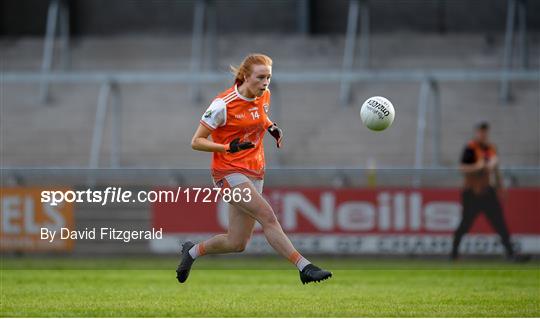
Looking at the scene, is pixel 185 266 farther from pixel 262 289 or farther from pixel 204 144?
pixel 262 289

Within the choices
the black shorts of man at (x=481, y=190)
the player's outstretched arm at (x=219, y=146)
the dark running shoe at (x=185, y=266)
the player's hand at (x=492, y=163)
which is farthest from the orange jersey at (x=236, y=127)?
the player's hand at (x=492, y=163)

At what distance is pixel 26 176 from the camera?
18.7 meters

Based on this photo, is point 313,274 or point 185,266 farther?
point 185,266

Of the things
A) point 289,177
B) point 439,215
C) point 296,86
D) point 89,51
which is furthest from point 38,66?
point 439,215

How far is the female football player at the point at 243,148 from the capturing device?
10094mm

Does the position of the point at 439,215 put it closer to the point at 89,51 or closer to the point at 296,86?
the point at 296,86

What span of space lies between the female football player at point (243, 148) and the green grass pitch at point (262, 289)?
0.66m

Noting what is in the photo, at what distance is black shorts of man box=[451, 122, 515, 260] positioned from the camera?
56.4ft

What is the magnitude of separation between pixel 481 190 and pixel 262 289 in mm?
6169

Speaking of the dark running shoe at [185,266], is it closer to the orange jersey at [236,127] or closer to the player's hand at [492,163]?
the orange jersey at [236,127]

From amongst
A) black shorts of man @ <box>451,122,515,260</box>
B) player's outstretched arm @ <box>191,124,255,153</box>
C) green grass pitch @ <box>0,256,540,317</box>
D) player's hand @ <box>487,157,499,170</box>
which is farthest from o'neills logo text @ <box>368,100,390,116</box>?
player's hand @ <box>487,157,499,170</box>

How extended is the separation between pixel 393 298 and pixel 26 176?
925 cm

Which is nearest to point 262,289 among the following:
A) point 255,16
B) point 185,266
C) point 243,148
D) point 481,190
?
point 185,266

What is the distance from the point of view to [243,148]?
10.0 meters
